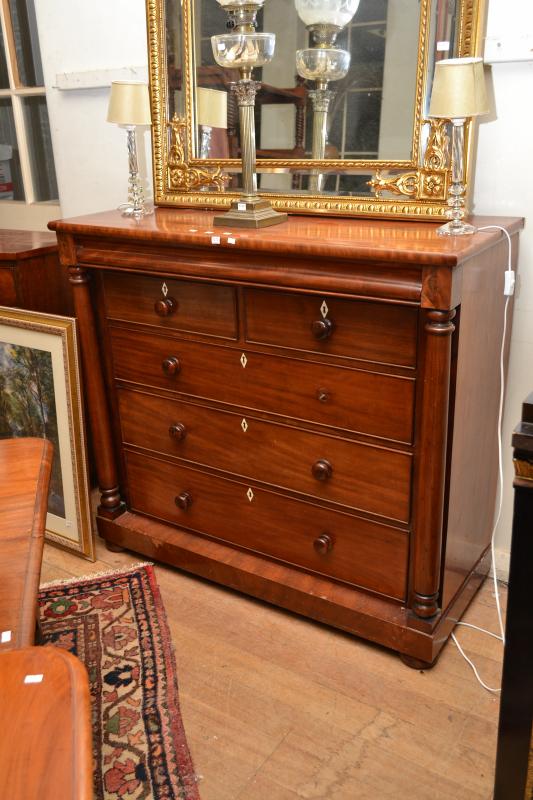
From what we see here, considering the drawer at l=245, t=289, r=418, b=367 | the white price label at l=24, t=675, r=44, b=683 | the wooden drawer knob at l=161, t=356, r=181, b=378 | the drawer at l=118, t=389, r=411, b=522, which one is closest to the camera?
the white price label at l=24, t=675, r=44, b=683

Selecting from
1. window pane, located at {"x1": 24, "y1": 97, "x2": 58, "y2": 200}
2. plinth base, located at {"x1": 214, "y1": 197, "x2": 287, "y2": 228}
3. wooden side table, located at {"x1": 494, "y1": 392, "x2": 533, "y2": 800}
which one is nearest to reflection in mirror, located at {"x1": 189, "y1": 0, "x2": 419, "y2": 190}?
plinth base, located at {"x1": 214, "y1": 197, "x2": 287, "y2": 228}

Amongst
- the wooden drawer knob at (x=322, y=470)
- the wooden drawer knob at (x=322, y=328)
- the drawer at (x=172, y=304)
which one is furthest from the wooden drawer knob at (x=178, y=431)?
the wooden drawer knob at (x=322, y=328)

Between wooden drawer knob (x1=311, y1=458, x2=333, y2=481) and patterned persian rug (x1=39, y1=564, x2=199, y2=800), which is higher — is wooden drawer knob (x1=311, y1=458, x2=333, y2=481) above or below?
above

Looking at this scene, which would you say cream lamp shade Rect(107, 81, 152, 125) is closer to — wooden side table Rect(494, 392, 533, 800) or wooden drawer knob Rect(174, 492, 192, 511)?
wooden drawer knob Rect(174, 492, 192, 511)

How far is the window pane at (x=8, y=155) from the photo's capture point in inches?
121

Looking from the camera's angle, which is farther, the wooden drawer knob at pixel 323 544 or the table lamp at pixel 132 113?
the table lamp at pixel 132 113

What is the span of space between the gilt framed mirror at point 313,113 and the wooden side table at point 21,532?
1101 mm

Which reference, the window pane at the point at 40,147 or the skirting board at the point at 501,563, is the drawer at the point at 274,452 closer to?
the skirting board at the point at 501,563

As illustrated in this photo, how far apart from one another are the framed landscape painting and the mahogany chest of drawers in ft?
0.22

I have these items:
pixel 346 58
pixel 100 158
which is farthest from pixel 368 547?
pixel 100 158

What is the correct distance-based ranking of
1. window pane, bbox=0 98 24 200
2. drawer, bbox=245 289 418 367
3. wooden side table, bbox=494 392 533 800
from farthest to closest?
window pane, bbox=0 98 24 200, drawer, bbox=245 289 418 367, wooden side table, bbox=494 392 533 800

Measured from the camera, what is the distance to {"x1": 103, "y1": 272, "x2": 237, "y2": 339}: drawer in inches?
76.7

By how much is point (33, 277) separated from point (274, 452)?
1.18 m

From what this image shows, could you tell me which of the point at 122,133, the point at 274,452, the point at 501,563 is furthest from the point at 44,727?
the point at 122,133
